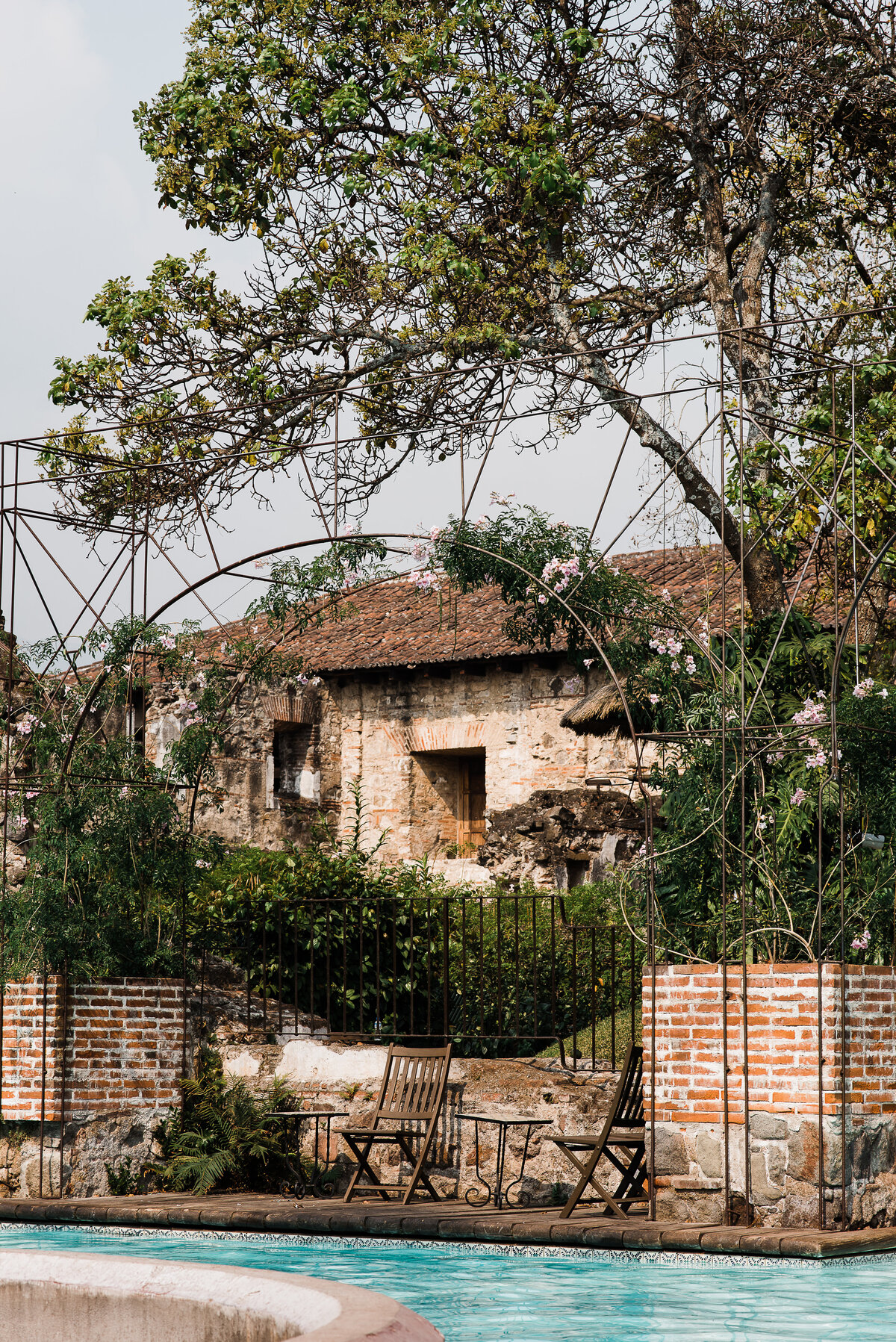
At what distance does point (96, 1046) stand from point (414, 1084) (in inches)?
75.6

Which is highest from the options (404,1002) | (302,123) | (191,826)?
(302,123)

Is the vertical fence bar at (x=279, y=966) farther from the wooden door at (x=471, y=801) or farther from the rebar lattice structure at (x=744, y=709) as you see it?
the wooden door at (x=471, y=801)

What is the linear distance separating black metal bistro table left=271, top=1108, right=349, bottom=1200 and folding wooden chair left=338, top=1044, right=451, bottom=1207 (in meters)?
0.15

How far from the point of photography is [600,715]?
10.1m

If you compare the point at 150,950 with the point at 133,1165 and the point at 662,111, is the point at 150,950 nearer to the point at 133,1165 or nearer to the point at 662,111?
the point at 133,1165

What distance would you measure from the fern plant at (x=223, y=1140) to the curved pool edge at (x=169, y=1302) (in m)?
5.70

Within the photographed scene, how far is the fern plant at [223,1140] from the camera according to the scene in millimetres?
8852

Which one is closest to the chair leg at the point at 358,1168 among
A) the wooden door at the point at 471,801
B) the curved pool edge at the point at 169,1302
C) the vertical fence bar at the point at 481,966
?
the vertical fence bar at the point at 481,966

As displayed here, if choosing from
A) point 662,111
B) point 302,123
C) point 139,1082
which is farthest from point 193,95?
point 139,1082

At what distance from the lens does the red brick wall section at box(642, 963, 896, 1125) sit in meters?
7.03

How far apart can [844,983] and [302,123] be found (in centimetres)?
776

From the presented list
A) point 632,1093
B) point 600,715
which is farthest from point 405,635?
point 632,1093

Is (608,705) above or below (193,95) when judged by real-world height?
below

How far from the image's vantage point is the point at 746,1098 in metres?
6.94
